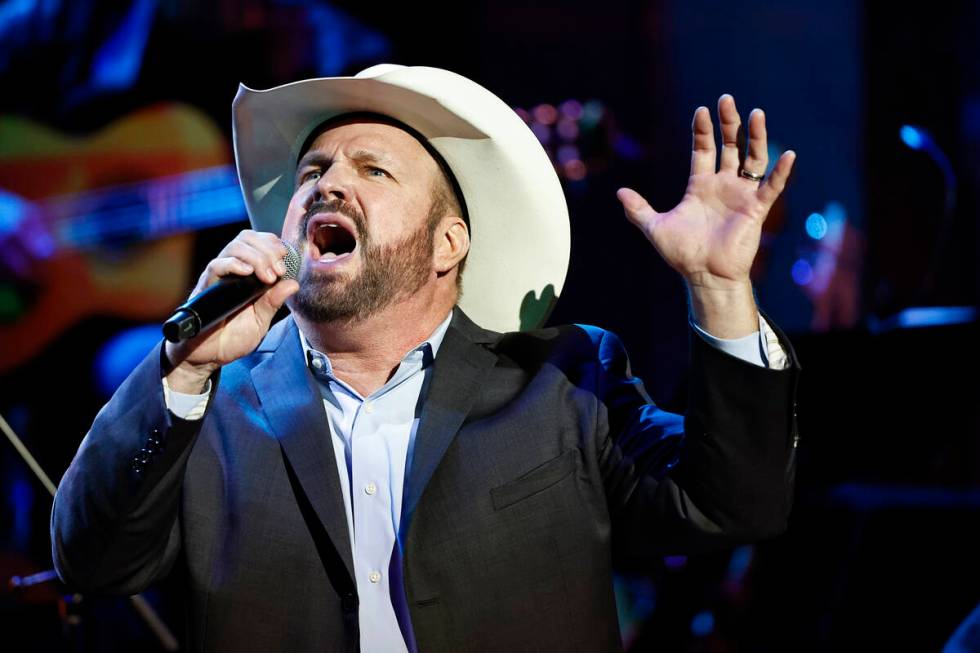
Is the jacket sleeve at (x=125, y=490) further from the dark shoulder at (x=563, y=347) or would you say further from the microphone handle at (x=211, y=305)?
the dark shoulder at (x=563, y=347)

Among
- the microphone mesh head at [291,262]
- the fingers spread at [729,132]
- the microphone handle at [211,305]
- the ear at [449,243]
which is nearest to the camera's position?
the microphone handle at [211,305]

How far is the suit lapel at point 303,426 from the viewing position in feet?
6.25

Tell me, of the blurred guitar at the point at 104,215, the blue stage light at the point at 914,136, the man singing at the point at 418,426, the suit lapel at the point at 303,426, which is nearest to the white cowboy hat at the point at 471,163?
the man singing at the point at 418,426

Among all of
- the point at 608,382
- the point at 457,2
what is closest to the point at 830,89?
the point at 457,2

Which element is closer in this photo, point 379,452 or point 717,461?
point 717,461

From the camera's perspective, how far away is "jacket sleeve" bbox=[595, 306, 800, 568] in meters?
1.76

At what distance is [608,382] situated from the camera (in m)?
2.17

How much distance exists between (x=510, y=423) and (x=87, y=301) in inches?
105

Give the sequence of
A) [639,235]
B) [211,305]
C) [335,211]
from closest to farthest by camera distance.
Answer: [211,305], [335,211], [639,235]

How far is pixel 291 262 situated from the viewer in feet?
6.77

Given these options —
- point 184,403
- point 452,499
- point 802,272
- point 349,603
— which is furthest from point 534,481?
point 802,272

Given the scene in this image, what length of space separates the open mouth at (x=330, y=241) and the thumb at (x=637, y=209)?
2.06ft

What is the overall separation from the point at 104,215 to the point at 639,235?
2.70 metres

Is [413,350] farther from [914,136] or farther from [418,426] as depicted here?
[914,136]
